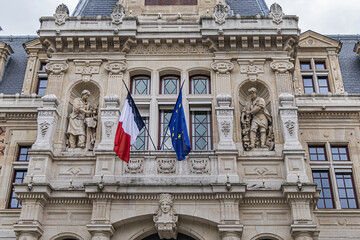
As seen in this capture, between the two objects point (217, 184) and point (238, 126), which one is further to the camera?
point (238, 126)

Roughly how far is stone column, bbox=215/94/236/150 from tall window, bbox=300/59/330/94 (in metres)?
7.06

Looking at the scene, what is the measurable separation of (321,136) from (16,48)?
1786 cm

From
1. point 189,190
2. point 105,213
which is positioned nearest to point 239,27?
point 189,190

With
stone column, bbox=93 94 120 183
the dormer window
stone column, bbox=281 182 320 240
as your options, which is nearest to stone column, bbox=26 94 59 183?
stone column, bbox=93 94 120 183

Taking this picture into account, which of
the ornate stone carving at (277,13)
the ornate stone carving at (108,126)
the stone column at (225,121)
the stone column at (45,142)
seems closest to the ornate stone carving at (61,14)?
the stone column at (45,142)

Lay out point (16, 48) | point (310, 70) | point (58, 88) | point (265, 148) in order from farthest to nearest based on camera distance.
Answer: point (16, 48)
point (310, 70)
point (58, 88)
point (265, 148)

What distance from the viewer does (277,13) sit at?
21.8 m

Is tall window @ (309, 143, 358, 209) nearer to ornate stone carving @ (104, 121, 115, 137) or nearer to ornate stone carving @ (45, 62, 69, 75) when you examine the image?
ornate stone carving @ (104, 121, 115, 137)

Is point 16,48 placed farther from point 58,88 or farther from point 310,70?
point 310,70

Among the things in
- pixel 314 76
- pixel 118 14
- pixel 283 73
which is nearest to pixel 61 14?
pixel 118 14

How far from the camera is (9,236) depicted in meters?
19.6

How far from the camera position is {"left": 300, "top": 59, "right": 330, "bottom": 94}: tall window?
2503cm

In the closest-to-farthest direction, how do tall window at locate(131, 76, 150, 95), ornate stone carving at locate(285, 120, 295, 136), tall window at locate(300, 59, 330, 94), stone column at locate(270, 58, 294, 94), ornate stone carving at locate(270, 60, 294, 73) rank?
ornate stone carving at locate(285, 120, 295, 136)
stone column at locate(270, 58, 294, 94)
ornate stone carving at locate(270, 60, 294, 73)
tall window at locate(131, 76, 150, 95)
tall window at locate(300, 59, 330, 94)

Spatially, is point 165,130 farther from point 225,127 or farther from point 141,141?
point 225,127
